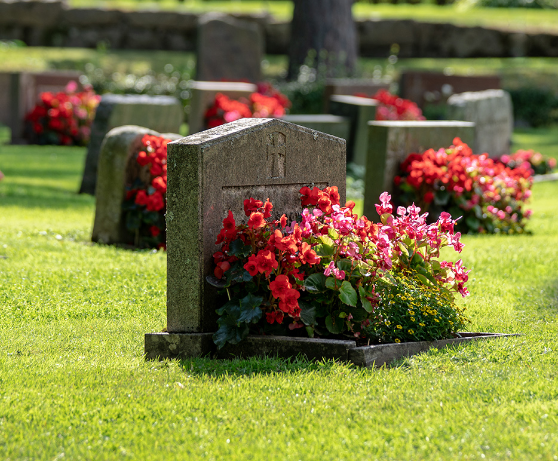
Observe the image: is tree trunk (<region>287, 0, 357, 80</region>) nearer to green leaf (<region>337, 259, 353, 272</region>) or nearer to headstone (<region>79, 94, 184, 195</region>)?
headstone (<region>79, 94, 184, 195</region>)

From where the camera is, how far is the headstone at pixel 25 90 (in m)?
15.9

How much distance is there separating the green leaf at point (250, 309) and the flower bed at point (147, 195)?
10.4 feet

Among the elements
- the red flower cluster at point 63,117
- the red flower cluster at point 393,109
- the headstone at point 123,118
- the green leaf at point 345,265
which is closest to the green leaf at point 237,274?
the green leaf at point 345,265

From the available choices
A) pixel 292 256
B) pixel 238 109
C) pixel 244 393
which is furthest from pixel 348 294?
pixel 238 109

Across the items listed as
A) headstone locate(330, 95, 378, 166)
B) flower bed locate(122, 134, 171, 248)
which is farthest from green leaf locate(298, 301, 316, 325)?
headstone locate(330, 95, 378, 166)

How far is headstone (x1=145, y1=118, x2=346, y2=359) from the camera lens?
424 cm

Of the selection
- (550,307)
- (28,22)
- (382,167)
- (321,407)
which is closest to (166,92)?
(28,22)

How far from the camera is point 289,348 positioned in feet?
13.8

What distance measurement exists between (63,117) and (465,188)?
10.1m

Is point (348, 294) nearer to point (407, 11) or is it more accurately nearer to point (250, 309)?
point (250, 309)

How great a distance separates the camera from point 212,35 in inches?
722

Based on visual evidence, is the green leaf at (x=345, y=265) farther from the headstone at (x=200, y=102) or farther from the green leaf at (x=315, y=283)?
the headstone at (x=200, y=102)

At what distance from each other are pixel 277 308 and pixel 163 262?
2.60m

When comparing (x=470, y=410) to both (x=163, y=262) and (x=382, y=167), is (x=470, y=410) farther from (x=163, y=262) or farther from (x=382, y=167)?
(x=382, y=167)
